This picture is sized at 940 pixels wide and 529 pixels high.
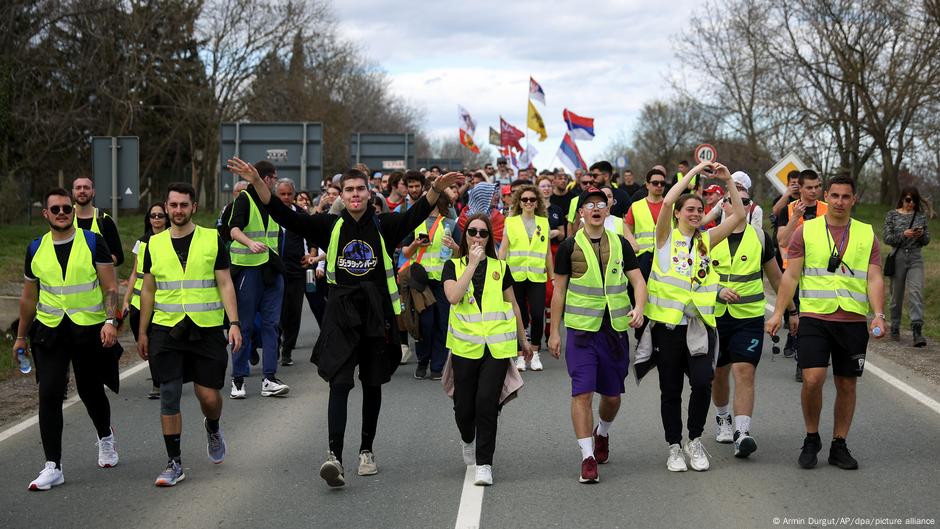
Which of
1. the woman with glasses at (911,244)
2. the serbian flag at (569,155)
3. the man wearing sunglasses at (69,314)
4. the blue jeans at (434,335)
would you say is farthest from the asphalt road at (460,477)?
the serbian flag at (569,155)

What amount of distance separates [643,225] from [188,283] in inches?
202

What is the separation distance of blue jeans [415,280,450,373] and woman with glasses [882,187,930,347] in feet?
18.4

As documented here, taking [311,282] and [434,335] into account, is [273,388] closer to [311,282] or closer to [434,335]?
[434,335]

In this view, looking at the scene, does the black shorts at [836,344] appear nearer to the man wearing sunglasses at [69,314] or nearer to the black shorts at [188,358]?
the black shorts at [188,358]

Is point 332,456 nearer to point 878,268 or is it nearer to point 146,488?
point 146,488

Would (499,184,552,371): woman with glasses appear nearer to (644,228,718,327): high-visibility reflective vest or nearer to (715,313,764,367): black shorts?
(715,313,764,367): black shorts

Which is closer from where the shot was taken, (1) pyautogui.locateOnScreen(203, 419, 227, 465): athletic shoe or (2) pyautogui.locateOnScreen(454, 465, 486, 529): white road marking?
(2) pyautogui.locateOnScreen(454, 465, 486, 529): white road marking

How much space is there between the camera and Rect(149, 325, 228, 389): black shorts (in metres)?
7.32

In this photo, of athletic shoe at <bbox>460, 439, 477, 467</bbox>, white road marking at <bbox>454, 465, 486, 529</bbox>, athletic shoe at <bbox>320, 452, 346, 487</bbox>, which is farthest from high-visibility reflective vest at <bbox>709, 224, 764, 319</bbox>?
athletic shoe at <bbox>320, 452, 346, 487</bbox>

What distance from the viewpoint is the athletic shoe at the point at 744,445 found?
762cm

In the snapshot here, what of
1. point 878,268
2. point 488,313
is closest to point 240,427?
point 488,313

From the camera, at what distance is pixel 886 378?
11172mm

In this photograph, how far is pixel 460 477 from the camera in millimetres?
7309

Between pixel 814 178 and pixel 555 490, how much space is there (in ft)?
16.4
